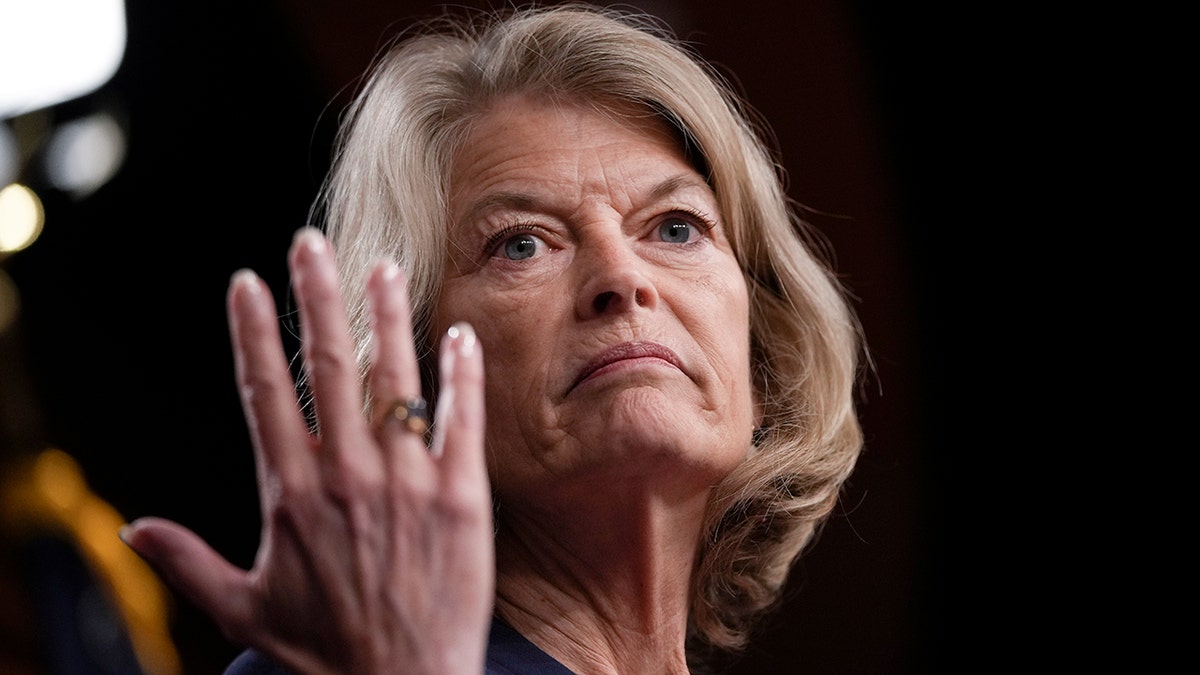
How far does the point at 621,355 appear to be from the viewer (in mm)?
1021

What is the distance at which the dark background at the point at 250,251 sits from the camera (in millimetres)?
1745

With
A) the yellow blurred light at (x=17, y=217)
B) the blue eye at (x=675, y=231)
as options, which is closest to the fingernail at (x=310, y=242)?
the blue eye at (x=675, y=231)

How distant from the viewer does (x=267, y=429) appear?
72cm

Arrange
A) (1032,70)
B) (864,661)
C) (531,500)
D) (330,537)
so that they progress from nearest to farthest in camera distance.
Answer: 1. (330,537)
2. (531,500)
3. (1032,70)
4. (864,661)

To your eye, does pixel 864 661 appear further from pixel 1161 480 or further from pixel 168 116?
pixel 168 116

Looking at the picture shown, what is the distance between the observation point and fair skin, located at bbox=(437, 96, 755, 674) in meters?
1.02

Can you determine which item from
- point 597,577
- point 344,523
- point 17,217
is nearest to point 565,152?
point 597,577

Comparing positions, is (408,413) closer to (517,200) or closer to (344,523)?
(344,523)

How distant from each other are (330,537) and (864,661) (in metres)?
1.25

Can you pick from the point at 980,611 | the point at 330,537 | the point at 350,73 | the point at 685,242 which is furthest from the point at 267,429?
the point at 350,73

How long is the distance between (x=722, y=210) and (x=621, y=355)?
0.91ft

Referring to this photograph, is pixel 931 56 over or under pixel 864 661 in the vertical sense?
over

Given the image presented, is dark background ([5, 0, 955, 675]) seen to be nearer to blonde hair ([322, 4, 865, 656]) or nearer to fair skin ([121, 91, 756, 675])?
blonde hair ([322, 4, 865, 656])

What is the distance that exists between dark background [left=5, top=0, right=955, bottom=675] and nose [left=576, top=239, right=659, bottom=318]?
701 millimetres
